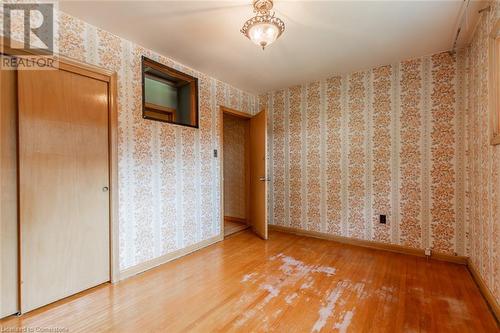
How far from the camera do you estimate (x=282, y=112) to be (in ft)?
13.1

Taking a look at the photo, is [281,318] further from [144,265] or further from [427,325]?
[144,265]

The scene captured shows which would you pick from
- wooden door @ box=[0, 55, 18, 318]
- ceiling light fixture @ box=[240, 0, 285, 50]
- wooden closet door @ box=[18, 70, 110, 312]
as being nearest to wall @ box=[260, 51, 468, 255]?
ceiling light fixture @ box=[240, 0, 285, 50]

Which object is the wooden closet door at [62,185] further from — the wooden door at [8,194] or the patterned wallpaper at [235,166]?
the patterned wallpaper at [235,166]

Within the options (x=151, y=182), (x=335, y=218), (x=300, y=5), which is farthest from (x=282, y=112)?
(x=151, y=182)

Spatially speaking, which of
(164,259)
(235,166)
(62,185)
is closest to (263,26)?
(62,185)

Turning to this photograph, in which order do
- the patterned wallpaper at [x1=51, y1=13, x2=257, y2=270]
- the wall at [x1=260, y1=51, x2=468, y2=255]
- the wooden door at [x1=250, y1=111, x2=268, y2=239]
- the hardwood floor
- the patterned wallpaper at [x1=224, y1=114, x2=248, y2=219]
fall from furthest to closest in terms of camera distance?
the patterned wallpaper at [x1=224, y1=114, x2=248, y2=219], the wooden door at [x1=250, y1=111, x2=268, y2=239], the wall at [x1=260, y1=51, x2=468, y2=255], the patterned wallpaper at [x1=51, y1=13, x2=257, y2=270], the hardwood floor

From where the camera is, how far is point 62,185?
6.40 ft

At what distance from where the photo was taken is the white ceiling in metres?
1.87

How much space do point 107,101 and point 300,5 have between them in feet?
6.36

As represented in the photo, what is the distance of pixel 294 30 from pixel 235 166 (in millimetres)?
2844

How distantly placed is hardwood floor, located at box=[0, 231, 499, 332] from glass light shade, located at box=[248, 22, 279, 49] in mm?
2095

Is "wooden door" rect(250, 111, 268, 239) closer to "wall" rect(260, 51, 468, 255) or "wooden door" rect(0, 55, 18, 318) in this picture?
"wall" rect(260, 51, 468, 255)

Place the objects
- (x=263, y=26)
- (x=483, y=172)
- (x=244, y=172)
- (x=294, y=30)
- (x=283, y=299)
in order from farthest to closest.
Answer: (x=244, y=172) < (x=294, y=30) < (x=483, y=172) < (x=283, y=299) < (x=263, y=26)

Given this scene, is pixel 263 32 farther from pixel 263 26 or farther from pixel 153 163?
pixel 153 163
